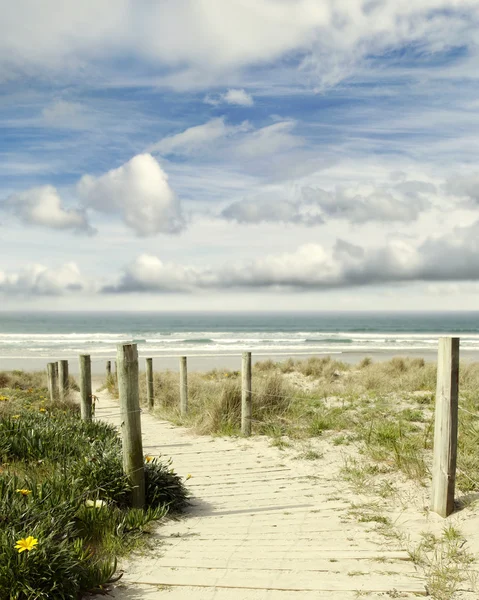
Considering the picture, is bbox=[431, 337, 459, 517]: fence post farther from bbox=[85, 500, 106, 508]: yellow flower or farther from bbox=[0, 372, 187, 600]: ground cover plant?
bbox=[85, 500, 106, 508]: yellow flower

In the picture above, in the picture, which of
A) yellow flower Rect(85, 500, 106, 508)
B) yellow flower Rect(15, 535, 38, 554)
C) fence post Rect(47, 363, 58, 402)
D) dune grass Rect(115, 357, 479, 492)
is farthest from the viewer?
fence post Rect(47, 363, 58, 402)

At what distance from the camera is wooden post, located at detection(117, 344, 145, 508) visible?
5.40m

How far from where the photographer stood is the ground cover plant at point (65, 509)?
143 inches

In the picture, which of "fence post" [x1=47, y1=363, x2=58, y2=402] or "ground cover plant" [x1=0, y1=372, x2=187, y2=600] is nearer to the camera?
"ground cover plant" [x1=0, y1=372, x2=187, y2=600]

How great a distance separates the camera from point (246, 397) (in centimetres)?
952

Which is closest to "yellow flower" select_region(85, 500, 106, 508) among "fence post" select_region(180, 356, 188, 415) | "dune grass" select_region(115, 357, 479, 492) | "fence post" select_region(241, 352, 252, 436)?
"dune grass" select_region(115, 357, 479, 492)

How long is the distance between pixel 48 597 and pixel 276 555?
6.50ft

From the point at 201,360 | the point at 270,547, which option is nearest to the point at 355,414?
the point at 270,547

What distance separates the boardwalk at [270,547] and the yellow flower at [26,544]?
0.80m

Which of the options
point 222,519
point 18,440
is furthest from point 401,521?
point 18,440

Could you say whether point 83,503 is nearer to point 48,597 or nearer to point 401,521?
point 48,597

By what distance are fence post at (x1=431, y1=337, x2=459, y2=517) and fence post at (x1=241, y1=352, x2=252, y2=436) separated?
4.41 meters

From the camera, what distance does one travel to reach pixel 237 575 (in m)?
4.23

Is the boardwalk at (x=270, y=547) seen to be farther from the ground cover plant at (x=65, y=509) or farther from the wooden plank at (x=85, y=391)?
the wooden plank at (x=85, y=391)
